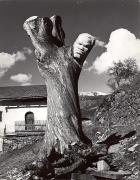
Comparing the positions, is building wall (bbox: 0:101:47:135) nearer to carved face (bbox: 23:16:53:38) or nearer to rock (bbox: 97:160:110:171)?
carved face (bbox: 23:16:53:38)

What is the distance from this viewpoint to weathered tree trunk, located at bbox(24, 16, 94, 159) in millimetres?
5523

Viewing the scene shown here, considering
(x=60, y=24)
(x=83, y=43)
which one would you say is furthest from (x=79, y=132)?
(x=60, y=24)

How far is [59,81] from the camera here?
5672 millimetres

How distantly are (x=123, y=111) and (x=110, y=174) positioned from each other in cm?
607

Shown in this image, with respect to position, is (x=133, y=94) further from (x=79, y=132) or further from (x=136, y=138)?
(x=79, y=132)

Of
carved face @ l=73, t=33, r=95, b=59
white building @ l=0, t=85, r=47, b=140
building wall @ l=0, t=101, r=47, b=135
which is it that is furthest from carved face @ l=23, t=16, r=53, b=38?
building wall @ l=0, t=101, r=47, b=135

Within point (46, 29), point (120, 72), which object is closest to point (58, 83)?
point (46, 29)

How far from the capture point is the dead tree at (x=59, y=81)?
5449 mm

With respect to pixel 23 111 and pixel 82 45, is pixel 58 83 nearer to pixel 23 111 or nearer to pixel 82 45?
pixel 82 45

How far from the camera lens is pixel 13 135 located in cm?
2145

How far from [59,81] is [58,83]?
0.12 ft

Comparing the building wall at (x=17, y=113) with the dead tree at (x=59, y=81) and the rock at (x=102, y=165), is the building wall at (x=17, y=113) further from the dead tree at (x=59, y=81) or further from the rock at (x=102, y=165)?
the rock at (x=102, y=165)

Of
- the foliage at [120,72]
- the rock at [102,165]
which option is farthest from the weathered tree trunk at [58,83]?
the foliage at [120,72]

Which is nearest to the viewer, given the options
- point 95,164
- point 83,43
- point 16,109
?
point 95,164
